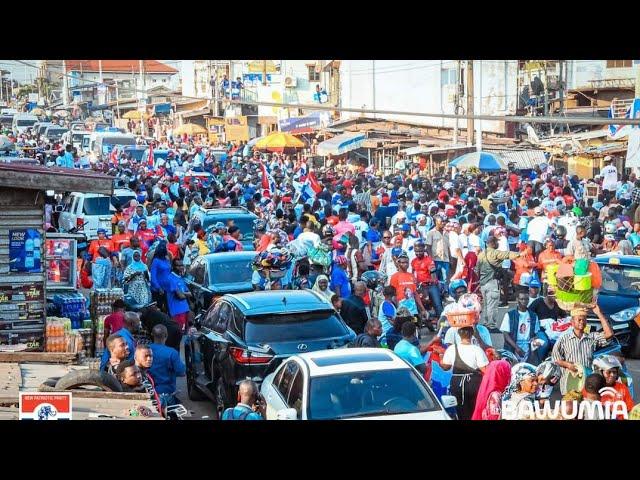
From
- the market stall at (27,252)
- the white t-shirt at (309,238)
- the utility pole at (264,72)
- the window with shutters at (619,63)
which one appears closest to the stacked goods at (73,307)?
the market stall at (27,252)

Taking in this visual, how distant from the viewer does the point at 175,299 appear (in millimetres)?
11750

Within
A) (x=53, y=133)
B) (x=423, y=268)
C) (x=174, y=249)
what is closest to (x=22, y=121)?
(x=53, y=133)

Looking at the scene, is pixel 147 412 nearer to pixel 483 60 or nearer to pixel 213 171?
pixel 483 60

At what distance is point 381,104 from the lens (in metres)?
12.6

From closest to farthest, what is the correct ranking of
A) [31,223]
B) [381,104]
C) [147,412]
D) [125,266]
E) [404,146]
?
[147,412]
[31,223]
[125,266]
[381,104]
[404,146]

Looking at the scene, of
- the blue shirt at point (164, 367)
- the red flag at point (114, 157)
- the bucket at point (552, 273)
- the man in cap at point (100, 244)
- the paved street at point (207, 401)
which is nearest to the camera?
the blue shirt at point (164, 367)

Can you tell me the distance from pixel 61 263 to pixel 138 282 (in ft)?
2.60

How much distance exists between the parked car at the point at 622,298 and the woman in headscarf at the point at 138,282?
4.35 meters

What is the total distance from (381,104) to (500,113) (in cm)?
138

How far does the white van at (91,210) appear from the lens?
1328cm

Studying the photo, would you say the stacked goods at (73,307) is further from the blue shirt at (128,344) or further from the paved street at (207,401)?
the paved street at (207,401)

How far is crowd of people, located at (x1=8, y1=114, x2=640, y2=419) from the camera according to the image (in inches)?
407
